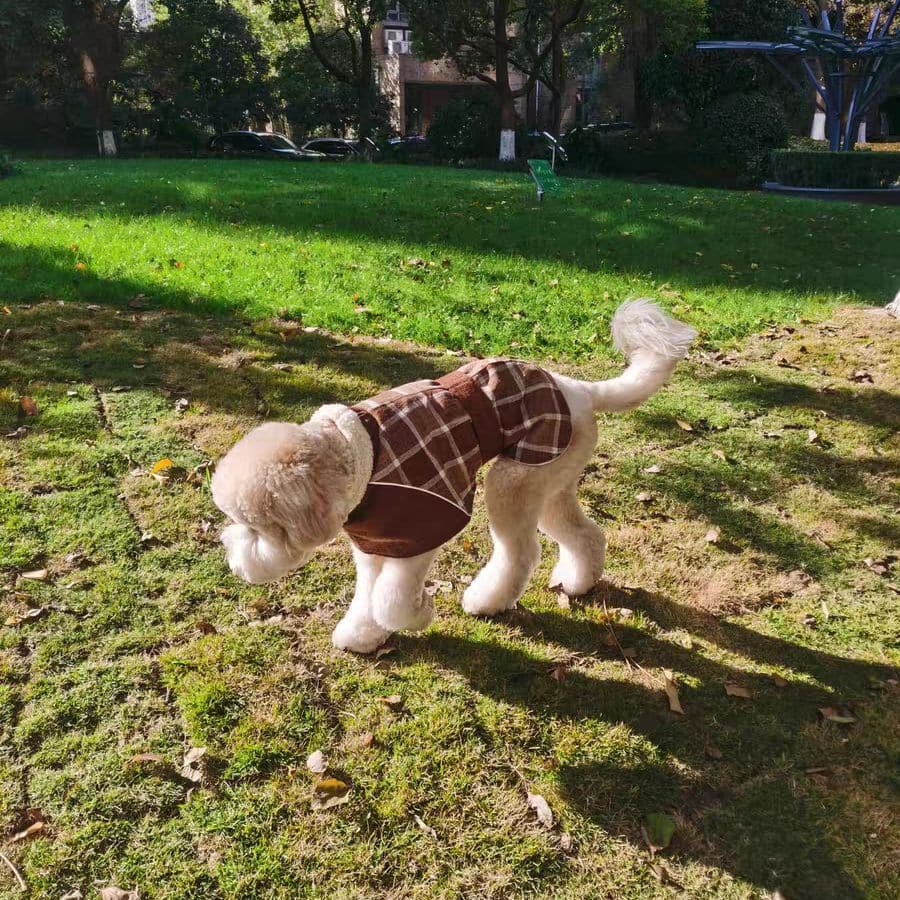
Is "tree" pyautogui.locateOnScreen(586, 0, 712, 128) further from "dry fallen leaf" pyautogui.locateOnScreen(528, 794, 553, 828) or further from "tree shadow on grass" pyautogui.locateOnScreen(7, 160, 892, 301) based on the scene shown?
"dry fallen leaf" pyautogui.locateOnScreen(528, 794, 553, 828)

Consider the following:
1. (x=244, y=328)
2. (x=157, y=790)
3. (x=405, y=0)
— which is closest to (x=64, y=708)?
(x=157, y=790)

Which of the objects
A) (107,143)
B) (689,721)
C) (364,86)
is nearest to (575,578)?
(689,721)

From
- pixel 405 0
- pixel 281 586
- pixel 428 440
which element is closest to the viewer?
pixel 428 440

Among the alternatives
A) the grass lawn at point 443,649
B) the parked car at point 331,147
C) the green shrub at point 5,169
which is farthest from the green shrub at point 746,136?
the green shrub at point 5,169

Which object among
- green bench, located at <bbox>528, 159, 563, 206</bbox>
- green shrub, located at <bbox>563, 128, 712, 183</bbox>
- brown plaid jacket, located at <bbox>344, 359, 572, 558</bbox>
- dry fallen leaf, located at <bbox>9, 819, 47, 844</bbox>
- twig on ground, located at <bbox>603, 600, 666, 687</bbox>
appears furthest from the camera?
green shrub, located at <bbox>563, 128, 712, 183</bbox>

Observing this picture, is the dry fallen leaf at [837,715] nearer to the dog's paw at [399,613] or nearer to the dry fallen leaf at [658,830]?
the dry fallen leaf at [658,830]

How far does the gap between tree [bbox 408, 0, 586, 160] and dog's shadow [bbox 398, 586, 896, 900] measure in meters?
24.1

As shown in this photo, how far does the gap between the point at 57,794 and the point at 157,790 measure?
0.34 m

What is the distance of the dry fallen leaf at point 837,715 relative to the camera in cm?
300

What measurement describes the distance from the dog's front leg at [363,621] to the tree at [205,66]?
111 feet

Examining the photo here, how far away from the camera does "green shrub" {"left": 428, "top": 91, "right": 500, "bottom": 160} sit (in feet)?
88.3

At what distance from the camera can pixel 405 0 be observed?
82.3 feet

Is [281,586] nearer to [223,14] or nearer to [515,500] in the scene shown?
[515,500]

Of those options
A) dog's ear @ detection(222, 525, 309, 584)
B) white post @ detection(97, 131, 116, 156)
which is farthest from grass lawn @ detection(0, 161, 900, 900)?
white post @ detection(97, 131, 116, 156)
